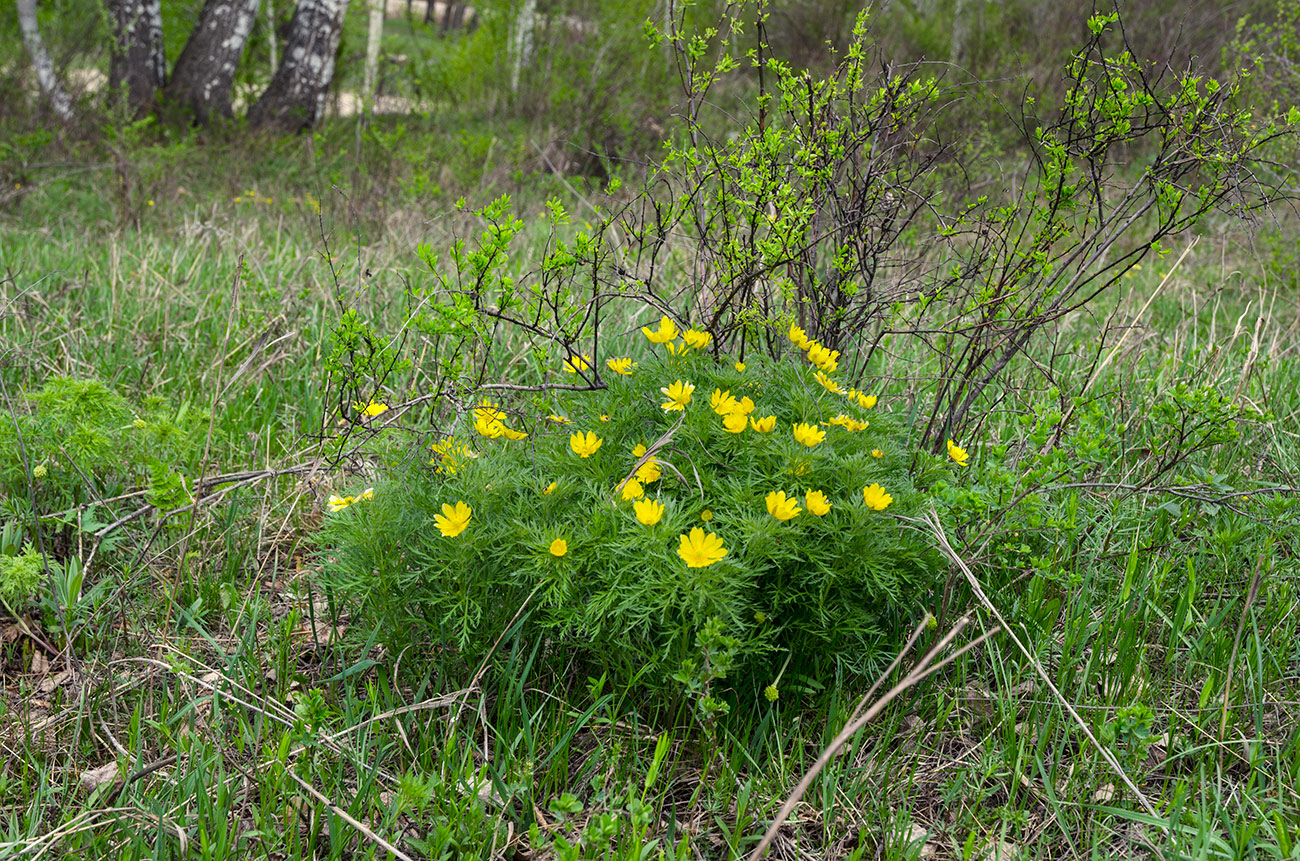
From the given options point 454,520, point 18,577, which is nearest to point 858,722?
point 454,520

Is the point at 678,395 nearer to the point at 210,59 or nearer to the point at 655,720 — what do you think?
the point at 655,720

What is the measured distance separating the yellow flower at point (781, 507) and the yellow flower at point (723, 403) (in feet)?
0.78

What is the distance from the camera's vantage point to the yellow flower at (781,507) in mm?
1464

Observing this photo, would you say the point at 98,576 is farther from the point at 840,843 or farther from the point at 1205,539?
the point at 1205,539

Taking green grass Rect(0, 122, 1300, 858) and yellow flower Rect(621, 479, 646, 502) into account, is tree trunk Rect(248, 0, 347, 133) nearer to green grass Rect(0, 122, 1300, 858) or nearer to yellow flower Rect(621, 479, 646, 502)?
green grass Rect(0, 122, 1300, 858)

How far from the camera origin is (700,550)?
1.41 m

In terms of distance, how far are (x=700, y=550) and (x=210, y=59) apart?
839cm

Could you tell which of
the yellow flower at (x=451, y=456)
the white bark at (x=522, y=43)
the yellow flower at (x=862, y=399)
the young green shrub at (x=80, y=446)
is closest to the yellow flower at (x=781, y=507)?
the yellow flower at (x=862, y=399)

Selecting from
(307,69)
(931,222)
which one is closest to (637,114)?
(307,69)

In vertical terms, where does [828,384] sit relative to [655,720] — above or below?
above

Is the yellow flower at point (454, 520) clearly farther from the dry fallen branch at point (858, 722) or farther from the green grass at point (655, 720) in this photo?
the dry fallen branch at point (858, 722)

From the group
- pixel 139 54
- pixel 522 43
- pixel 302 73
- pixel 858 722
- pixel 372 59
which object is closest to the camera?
pixel 858 722

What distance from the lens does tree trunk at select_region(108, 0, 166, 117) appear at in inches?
302

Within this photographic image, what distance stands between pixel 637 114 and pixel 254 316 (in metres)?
5.65
